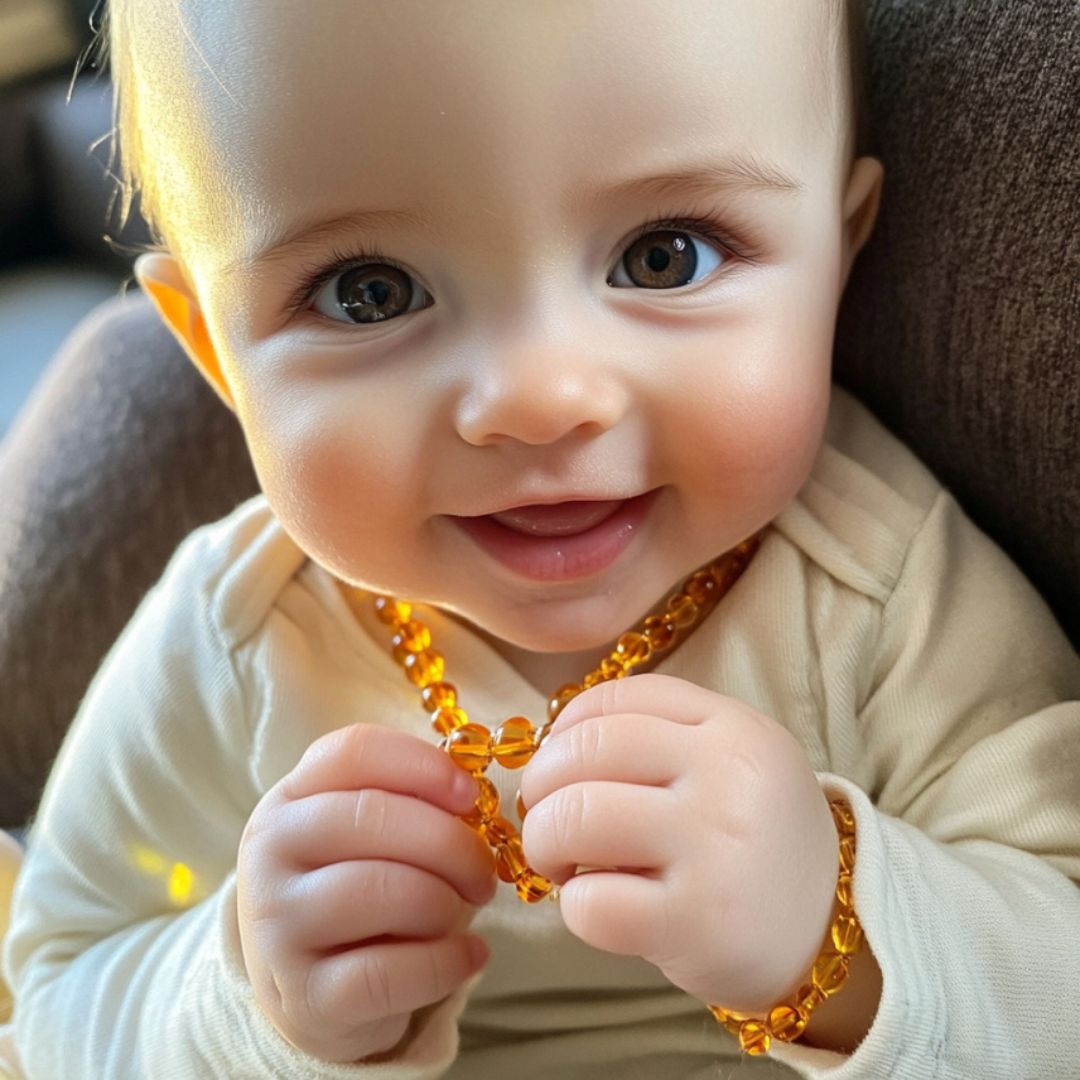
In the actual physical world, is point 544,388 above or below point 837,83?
below

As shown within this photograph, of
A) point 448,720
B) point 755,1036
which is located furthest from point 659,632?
point 755,1036

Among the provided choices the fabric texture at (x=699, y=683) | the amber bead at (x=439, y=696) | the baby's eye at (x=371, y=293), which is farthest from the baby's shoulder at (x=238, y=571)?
the baby's eye at (x=371, y=293)

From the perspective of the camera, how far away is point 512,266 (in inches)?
22.2

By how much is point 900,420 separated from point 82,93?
1.83 metres

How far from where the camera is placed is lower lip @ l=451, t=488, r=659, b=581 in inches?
25.4

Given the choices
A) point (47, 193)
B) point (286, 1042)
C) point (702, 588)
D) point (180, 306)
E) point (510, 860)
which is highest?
point (47, 193)

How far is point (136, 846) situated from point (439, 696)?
0.23m

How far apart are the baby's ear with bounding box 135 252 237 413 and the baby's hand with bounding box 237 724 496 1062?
253mm

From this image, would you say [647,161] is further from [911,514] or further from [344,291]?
[911,514]

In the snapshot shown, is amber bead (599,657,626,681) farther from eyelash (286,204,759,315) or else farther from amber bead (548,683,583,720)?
eyelash (286,204,759,315)

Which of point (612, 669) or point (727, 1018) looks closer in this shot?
point (727, 1018)

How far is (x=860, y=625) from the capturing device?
2.35ft

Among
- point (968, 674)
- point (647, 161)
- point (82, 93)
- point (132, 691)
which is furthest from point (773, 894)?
point (82, 93)

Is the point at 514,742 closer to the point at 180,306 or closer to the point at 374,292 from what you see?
the point at 374,292
